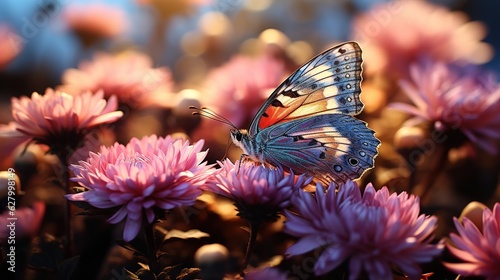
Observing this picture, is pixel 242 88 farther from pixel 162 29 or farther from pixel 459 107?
pixel 162 29

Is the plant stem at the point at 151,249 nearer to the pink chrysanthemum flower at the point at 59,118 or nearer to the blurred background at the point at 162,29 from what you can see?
the pink chrysanthemum flower at the point at 59,118

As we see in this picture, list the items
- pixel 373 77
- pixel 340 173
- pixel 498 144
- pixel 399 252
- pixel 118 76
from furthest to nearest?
pixel 373 77, pixel 498 144, pixel 118 76, pixel 340 173, pixel 399 252

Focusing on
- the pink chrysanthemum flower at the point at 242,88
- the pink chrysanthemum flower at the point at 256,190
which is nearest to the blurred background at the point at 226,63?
the pink chrysanthemum flower at the point at 242,88

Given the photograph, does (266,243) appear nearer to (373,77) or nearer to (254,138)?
(254,138)

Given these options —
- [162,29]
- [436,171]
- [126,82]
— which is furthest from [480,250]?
[162,29]

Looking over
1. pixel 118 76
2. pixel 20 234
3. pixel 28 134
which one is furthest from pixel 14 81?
pixel 20 234
